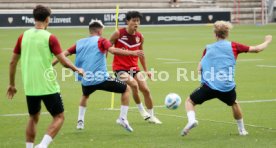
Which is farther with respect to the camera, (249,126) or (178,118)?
(178,118)

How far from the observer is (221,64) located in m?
12.2

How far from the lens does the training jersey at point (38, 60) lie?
10.1 metres

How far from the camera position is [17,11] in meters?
49.2

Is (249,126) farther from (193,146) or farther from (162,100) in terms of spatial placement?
(162,100)

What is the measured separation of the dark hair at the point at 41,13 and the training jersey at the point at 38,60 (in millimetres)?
163

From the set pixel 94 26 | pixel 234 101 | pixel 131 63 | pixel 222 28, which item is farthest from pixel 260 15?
pixel 222 28

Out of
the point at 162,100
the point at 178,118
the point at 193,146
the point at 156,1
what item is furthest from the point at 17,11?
the point at 193,146

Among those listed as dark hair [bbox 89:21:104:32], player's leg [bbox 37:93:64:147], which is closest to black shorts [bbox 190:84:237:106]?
dark hair [bbox 89:21:104:32]

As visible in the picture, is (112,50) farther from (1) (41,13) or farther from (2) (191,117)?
(1) (41,13)

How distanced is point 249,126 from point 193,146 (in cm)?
239

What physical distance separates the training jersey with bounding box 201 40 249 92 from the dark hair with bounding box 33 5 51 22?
3251mm

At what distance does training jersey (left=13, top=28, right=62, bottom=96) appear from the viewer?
10.1 meters

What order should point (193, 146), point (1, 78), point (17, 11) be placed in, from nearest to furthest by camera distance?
point (193, 146) → point (1, 78) → point (17, 11)

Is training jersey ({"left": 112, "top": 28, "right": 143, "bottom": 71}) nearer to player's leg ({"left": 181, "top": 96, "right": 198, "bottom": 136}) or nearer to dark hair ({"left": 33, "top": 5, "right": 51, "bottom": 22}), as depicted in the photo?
player's leg ({"left": 181, "top": 96, "right": 198, "bottom": 136})
